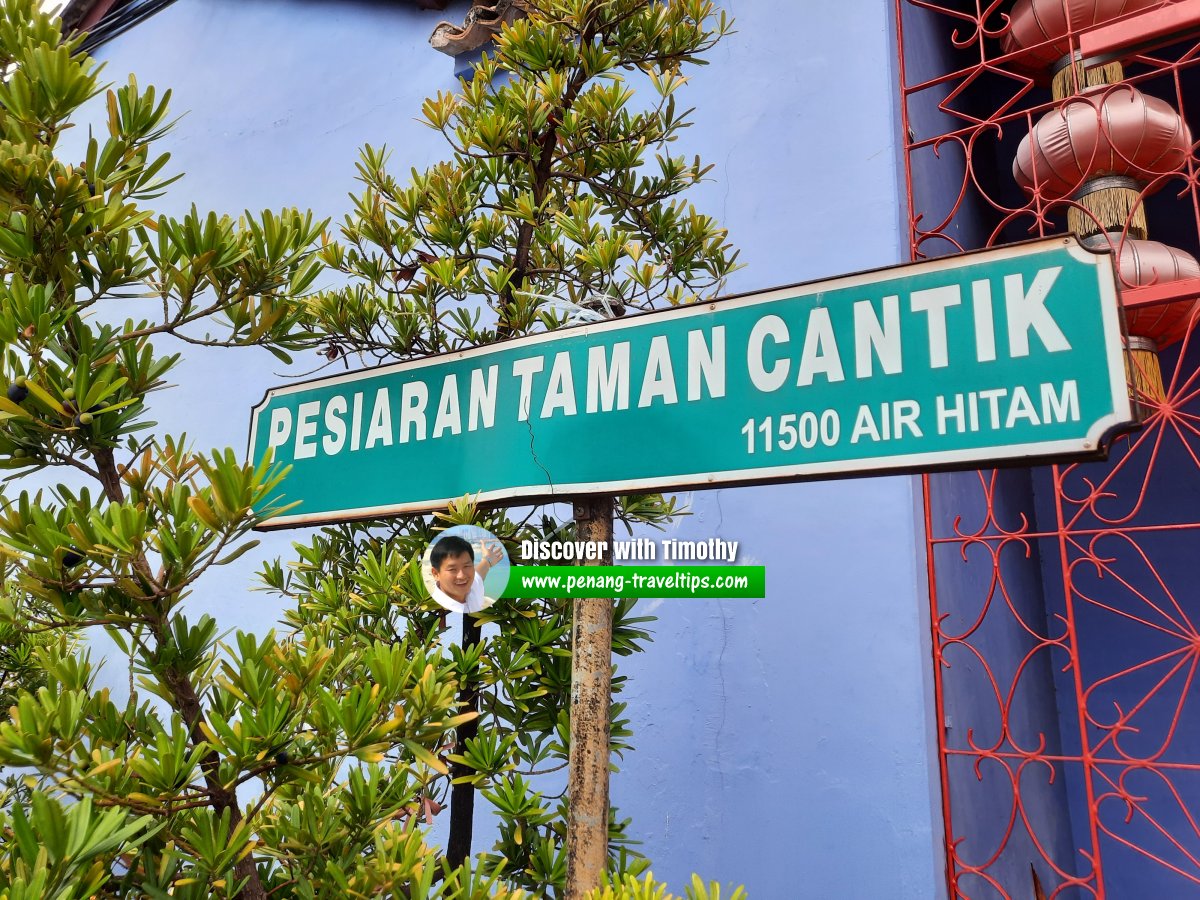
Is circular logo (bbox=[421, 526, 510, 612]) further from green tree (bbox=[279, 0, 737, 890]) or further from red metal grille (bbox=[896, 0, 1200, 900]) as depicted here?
red metal grille (bbox=[896, 0, 1200, 900])

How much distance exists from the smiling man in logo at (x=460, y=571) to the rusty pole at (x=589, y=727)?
13cm

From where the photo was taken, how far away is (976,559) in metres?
2.51

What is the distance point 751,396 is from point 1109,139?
1895mm

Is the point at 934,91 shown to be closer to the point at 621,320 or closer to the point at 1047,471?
the point at 1047,471

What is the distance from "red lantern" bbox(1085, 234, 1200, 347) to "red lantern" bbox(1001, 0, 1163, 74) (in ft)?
1.93

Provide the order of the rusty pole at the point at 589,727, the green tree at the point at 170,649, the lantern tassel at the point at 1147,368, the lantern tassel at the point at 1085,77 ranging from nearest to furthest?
1. the green tree at the point at 170,649
2. the rusty pole at the point at 589,727
3. the lantern tassel at the point at 1147,368
4. the lantern tassel at the point at 1085,77

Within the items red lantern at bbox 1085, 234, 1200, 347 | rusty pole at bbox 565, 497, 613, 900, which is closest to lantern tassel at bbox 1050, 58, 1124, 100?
red lantern at bbox 1085, 234, 1200, 347

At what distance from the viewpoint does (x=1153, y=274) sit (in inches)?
89.4

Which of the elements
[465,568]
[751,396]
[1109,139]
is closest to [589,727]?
[465,568]

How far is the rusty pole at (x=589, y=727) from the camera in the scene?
957 millimetres

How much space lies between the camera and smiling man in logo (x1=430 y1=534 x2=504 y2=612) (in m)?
1.08

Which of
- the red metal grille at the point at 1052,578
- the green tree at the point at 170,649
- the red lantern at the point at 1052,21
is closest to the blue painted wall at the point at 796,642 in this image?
the red metal grille at the point at 1052,578

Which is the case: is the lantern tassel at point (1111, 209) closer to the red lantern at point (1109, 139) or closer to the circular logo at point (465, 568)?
the red lantern at point (1109, 139)

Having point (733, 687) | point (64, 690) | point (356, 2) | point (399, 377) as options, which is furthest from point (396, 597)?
point (356, 2)
